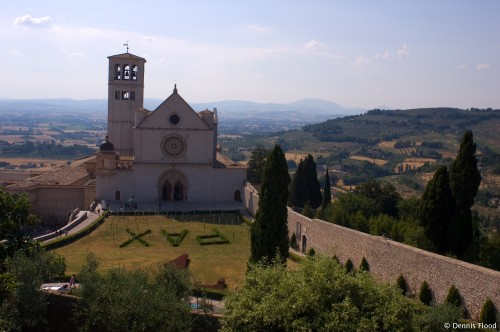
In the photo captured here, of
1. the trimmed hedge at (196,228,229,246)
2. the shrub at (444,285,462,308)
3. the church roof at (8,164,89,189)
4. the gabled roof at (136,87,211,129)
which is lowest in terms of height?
the trimmed hedge at (196,228,229,246)

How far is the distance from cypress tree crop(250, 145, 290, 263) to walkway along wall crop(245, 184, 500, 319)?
3370mm

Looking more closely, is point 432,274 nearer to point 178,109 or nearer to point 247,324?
point 247,324

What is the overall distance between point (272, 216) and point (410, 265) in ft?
25.2

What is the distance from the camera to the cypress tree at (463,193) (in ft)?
82.5

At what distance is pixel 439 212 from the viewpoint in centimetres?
2586

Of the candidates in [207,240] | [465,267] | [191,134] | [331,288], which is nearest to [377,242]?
[465,267]

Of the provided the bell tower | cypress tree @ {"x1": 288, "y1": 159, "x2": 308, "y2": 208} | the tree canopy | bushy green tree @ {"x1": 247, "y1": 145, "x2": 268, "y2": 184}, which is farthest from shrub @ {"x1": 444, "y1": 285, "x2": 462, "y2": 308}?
the bell tower

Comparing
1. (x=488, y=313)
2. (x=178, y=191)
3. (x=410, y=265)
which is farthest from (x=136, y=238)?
(x=488, y=313)

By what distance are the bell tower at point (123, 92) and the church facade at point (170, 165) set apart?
17.9ft

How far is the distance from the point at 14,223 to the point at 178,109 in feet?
118

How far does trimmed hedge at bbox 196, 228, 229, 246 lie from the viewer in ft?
123

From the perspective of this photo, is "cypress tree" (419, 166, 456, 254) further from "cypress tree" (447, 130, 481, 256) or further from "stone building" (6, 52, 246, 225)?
"stone building" (6, 52, 246, 225)

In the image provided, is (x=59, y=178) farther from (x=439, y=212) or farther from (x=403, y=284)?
(x=403, y=284)

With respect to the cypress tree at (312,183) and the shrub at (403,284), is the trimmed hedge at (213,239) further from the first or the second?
the shrub at (403,284)
